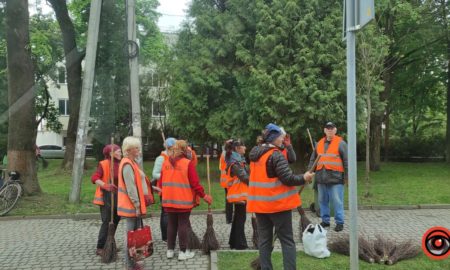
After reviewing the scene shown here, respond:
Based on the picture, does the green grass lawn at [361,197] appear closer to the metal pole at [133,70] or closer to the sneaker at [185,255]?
the metal pole at [133,70]

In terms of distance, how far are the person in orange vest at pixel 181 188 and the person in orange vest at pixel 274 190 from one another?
1491 millimetres

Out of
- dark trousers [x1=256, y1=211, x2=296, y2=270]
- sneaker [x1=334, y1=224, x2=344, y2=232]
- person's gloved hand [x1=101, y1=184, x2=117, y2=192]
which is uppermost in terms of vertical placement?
person's gloved hand [x1=101, y1=184, x2=117, y2=192]

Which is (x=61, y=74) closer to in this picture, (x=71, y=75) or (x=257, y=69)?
(x=71, y=75)

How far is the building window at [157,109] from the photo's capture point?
124ft

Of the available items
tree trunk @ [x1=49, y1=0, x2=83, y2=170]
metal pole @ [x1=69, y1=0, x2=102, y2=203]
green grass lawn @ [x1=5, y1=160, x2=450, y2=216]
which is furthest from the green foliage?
tree trunk @ [x1=49, y1=0, x2=83, y2=170]

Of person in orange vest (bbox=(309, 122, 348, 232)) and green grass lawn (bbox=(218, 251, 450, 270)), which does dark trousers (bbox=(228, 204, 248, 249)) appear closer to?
green grass lawn (bbox=(218, 251, 450, 270))

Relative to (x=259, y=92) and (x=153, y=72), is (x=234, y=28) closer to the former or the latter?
(x=259, y=92)

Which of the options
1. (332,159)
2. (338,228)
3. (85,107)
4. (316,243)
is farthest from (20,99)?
(316,243)

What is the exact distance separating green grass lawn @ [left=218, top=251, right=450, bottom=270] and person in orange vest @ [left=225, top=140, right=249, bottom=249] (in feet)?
1.83

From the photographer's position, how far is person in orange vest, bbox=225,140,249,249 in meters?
6.92

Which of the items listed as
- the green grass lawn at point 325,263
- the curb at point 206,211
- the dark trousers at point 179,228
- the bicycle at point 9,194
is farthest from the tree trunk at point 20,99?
the green grass lawn at point 325,263

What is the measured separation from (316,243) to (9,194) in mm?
7696

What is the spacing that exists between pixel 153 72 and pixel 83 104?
87.9 ft

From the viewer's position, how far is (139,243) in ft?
19.7
